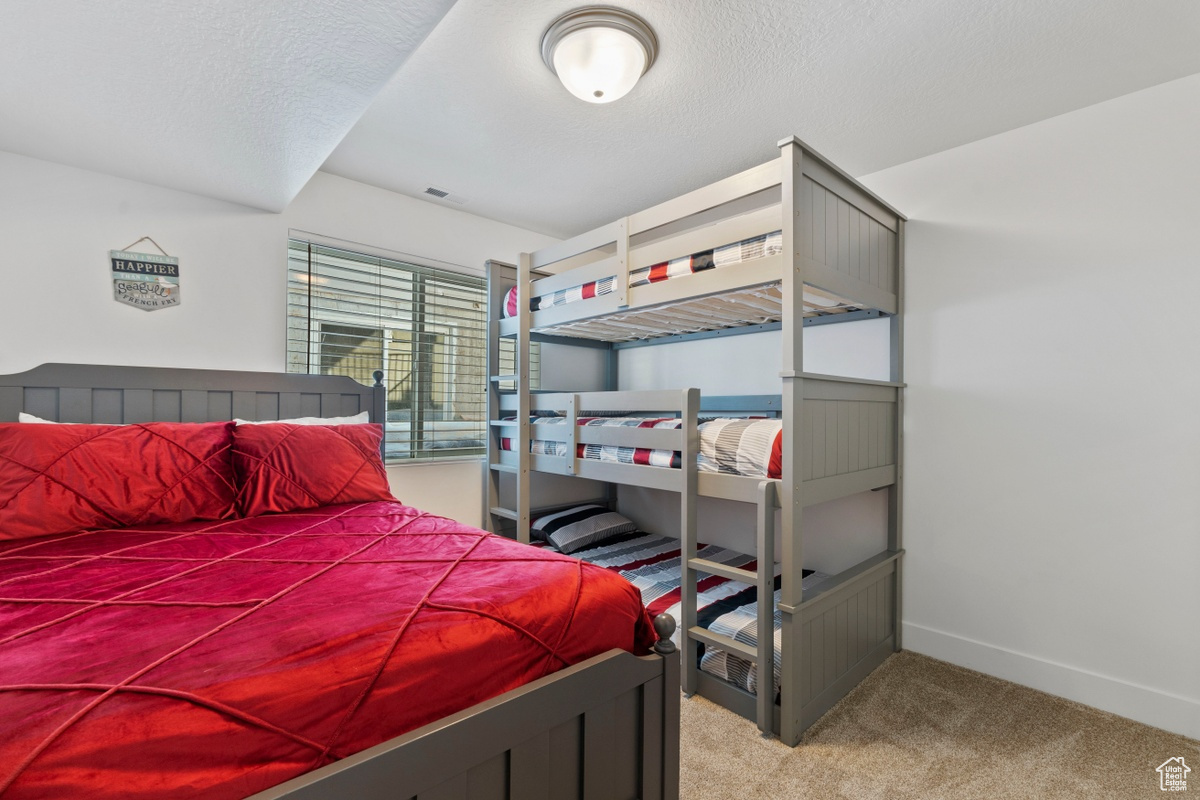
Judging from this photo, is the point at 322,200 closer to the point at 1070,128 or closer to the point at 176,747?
the point at 176,747

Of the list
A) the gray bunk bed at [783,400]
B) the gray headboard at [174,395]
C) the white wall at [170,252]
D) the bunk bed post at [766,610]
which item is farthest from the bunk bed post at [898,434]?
the gray headboard at [174,395]

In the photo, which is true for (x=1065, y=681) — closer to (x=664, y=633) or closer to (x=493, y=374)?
(x=664, y=633)

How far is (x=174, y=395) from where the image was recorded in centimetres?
234

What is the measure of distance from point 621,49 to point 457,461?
2307 mm

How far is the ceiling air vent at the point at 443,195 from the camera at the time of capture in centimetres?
298

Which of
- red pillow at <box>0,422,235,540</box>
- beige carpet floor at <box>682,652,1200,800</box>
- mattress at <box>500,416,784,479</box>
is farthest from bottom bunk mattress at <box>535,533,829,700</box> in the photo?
red pillow at <box>0,422,235,540</box>

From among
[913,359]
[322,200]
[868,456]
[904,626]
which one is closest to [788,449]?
[868,456]

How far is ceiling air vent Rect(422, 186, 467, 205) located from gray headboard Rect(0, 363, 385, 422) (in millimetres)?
1051

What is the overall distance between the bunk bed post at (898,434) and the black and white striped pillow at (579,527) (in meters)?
1.56

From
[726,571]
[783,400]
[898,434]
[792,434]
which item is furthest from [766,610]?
[898,434]

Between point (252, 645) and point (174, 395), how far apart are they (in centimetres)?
195

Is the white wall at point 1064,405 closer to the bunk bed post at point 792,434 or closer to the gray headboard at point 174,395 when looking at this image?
the bunk bed post at point 792,434

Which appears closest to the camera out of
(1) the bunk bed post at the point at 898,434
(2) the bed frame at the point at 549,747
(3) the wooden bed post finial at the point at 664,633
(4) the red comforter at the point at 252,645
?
(4) the red comforter at the point at 252,645

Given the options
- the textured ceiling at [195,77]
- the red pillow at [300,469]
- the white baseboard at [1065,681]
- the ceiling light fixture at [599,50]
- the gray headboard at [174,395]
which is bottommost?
the white baseboard at [1065,681]
